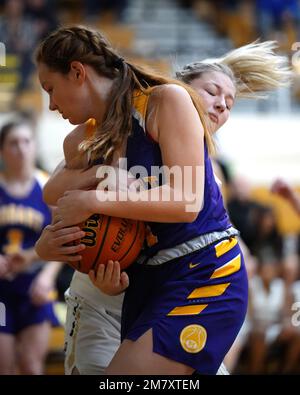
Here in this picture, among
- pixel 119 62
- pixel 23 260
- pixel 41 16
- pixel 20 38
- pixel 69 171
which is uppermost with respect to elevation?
pixel 41 16

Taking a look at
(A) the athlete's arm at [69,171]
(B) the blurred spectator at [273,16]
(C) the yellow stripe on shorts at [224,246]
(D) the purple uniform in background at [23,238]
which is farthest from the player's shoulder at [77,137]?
(B) the blurred spectator at [273,16]

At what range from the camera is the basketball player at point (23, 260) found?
5684 millimetres

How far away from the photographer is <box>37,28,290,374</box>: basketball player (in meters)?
3.22

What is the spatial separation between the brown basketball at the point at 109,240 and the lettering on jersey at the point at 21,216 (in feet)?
8.31

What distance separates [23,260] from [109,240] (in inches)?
99.6

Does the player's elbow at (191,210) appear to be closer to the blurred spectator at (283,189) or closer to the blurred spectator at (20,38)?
the blurred spectator at (283,189)

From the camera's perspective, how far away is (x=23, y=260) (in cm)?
572

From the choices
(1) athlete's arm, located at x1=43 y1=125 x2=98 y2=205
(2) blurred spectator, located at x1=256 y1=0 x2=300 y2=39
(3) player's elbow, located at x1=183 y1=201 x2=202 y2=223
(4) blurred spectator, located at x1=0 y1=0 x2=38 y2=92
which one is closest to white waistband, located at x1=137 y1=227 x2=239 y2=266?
(3) player's elbow, located at x1=183 y1=201 x2=202 y2=223

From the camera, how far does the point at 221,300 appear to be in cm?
334

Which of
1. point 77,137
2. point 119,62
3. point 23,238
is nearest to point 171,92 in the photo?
→ point 119,62

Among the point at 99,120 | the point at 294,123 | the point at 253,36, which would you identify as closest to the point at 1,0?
the point at 253,36

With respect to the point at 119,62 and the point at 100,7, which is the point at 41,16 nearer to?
the point at 100,7

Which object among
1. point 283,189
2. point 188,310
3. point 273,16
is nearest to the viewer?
point 188,310

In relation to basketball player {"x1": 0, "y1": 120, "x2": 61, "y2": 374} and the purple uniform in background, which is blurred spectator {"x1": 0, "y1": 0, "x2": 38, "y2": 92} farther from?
the purple uniform in background
